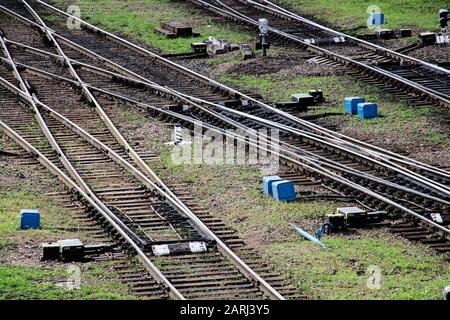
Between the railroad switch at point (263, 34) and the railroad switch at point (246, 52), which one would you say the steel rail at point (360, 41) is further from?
the railroad switch at point (246, 52)

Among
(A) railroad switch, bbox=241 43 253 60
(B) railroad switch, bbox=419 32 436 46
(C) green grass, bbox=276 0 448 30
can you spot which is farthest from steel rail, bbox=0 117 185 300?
(C) green grass, bbox=276 0 448 30

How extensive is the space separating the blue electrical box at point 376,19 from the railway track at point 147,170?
21.9 feet

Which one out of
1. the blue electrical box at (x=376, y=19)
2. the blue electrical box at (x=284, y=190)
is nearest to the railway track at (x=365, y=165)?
the blue electrical box at (x=284, y=190)

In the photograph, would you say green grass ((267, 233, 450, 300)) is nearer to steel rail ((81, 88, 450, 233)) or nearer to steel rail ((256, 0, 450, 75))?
steel rail ((81, 88, 450, 233))

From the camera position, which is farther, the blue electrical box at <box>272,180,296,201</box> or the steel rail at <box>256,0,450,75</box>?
the steel rail at <box>256,0,450,75</box>

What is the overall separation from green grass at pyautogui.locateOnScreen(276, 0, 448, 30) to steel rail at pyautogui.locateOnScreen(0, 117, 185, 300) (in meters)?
13.2

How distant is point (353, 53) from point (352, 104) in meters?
5.24

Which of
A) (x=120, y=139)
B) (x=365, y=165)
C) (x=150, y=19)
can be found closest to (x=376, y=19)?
(x=150, y=19)

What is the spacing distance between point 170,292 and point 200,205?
14.6ft

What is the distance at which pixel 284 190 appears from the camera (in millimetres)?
22125

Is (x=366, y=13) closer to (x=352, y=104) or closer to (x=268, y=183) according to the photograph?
(x=352, y=104)

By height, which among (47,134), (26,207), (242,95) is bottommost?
(26,207)

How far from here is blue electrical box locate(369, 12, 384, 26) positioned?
36.5 m

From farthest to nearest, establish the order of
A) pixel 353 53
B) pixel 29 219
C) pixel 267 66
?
pixel 353 53 < pixel 267 66 < pixel 29 219
